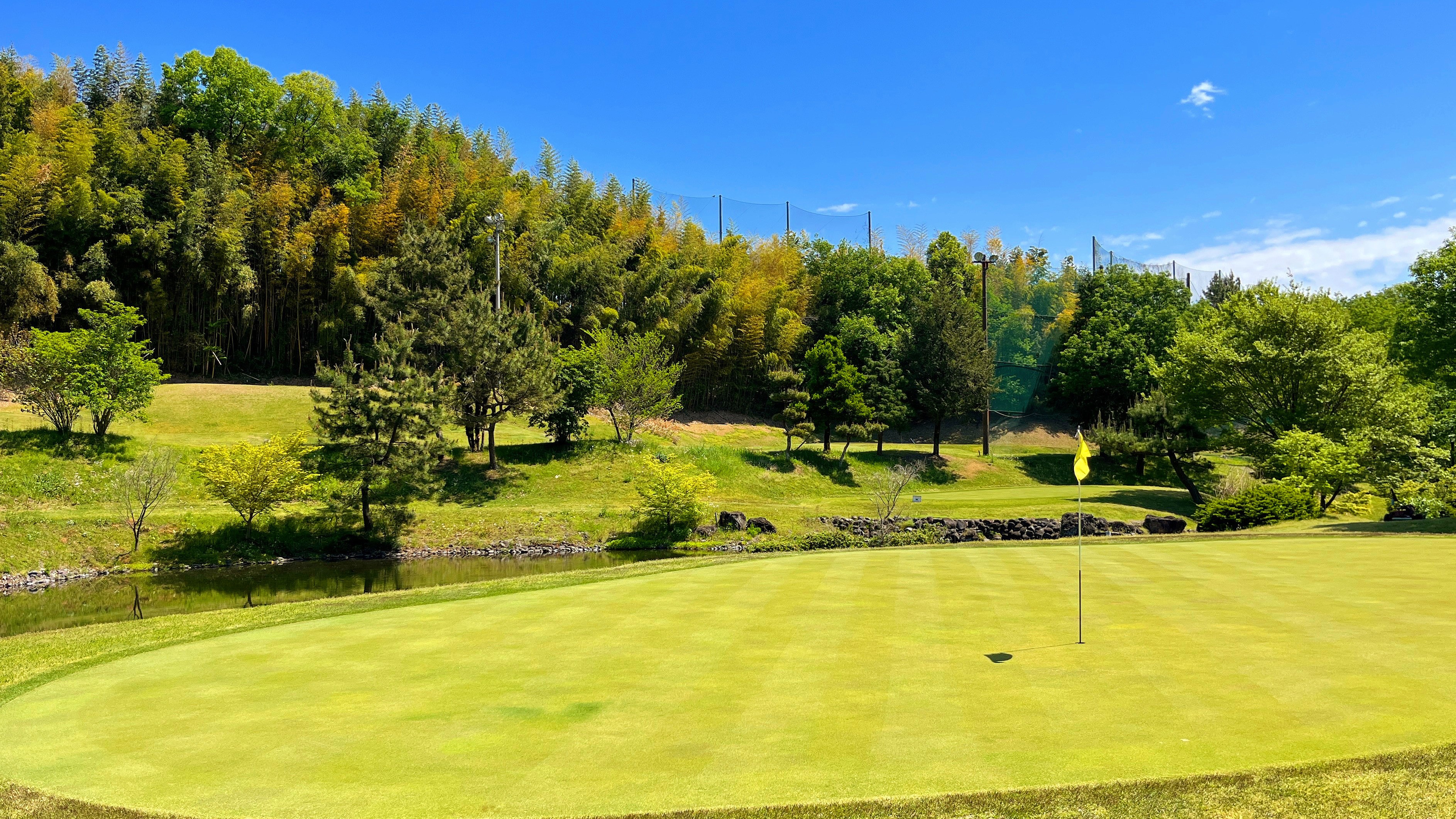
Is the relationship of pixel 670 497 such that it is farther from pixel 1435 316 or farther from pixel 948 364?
pixel 1435 316

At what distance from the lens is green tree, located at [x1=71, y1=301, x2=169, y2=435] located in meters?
30.7

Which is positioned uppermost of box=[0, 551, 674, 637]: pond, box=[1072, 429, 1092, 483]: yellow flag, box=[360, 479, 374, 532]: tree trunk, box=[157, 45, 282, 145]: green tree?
box=[157, 45, 282, 145]: green tree

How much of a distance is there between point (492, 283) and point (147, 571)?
2729 centimetres

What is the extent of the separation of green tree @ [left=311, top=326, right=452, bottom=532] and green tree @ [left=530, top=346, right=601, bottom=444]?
9.03 meters

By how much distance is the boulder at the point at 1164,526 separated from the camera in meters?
27.9

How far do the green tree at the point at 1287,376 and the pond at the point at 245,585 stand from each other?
26.8 m

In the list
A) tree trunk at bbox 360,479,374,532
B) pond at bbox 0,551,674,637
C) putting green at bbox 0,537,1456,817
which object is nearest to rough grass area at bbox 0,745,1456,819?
putting green at bbox 0,537,1456,817

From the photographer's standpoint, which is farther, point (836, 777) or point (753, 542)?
point (753, 542)

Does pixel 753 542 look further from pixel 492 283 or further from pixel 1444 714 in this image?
pixel 492 283

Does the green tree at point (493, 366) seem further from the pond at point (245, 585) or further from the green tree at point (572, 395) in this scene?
the pond at point (245, 585)

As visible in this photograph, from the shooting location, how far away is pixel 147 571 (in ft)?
78.1

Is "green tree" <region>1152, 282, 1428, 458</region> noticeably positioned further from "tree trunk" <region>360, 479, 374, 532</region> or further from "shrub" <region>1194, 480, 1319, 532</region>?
"tree trunk" <region>360, 479, 374, 532</region>

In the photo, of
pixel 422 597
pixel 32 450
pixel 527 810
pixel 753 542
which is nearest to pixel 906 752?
pixel 527 810

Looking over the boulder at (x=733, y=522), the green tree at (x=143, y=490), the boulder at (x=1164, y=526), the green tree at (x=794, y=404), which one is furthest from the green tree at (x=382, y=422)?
the boulder at (x=1164, y=526)
